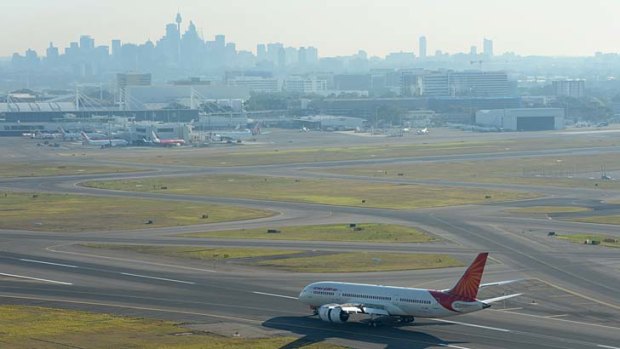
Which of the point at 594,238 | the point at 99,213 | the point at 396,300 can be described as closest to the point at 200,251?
the point at 99,213

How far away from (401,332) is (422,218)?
62013 millimetres

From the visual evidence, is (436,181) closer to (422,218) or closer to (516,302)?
(422,218)

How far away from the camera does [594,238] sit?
122 m

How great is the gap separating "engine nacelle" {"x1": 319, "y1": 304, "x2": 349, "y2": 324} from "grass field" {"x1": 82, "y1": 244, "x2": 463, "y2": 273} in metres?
21.9

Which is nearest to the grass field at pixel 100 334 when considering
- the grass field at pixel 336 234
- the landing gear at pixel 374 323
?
the landing gear at pixel 374 323

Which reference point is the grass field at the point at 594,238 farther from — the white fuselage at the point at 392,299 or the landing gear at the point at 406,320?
the white fuselage at the point at 392,299

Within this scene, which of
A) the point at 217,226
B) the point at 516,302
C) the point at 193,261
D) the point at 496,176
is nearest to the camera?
the point at 516,302

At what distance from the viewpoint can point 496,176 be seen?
639ft

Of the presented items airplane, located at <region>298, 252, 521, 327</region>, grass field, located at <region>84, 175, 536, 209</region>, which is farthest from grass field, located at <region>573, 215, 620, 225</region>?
airplane, located at <region>298, 252, 521, 327</region>

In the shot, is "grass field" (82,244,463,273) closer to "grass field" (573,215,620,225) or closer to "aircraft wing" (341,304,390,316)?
"aircraft wing" (341,304,390,316)

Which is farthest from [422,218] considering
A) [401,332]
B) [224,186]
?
[401,332]

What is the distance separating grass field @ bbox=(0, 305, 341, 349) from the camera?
7494 cm

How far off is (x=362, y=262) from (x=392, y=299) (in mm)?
27393

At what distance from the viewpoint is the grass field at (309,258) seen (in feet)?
346
